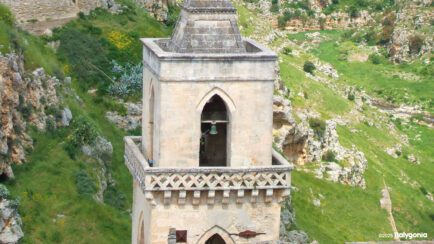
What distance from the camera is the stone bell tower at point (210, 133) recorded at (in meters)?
24.3

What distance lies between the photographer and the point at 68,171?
1592 inches

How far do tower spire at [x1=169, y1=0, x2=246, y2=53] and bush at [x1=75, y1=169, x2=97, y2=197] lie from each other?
50.9 ft

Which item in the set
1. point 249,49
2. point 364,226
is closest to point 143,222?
point 249,49

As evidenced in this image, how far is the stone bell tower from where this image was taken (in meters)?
24.3

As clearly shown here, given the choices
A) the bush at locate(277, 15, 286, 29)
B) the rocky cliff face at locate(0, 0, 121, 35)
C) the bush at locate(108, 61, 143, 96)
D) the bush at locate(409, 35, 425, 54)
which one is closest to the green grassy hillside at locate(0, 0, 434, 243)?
the bush at locate(108, 61, 143, 96)

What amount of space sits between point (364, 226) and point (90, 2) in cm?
2087

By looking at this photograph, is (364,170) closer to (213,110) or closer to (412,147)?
(412,147)

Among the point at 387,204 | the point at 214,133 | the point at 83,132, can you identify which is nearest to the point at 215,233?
the point at 214,133

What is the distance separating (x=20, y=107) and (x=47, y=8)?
48.5 ft

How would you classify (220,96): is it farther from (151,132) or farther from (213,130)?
(151,132)

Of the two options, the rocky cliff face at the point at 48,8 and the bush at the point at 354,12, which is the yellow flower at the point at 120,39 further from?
the bush at the point at 354,12

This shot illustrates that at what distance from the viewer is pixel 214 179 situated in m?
24.5

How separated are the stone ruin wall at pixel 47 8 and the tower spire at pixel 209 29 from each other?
29.2 metres

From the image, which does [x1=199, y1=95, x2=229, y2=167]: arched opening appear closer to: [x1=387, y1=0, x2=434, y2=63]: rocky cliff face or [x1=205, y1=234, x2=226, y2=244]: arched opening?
[x1=205, y1=234, x2=226, y2=244]: arched opening
